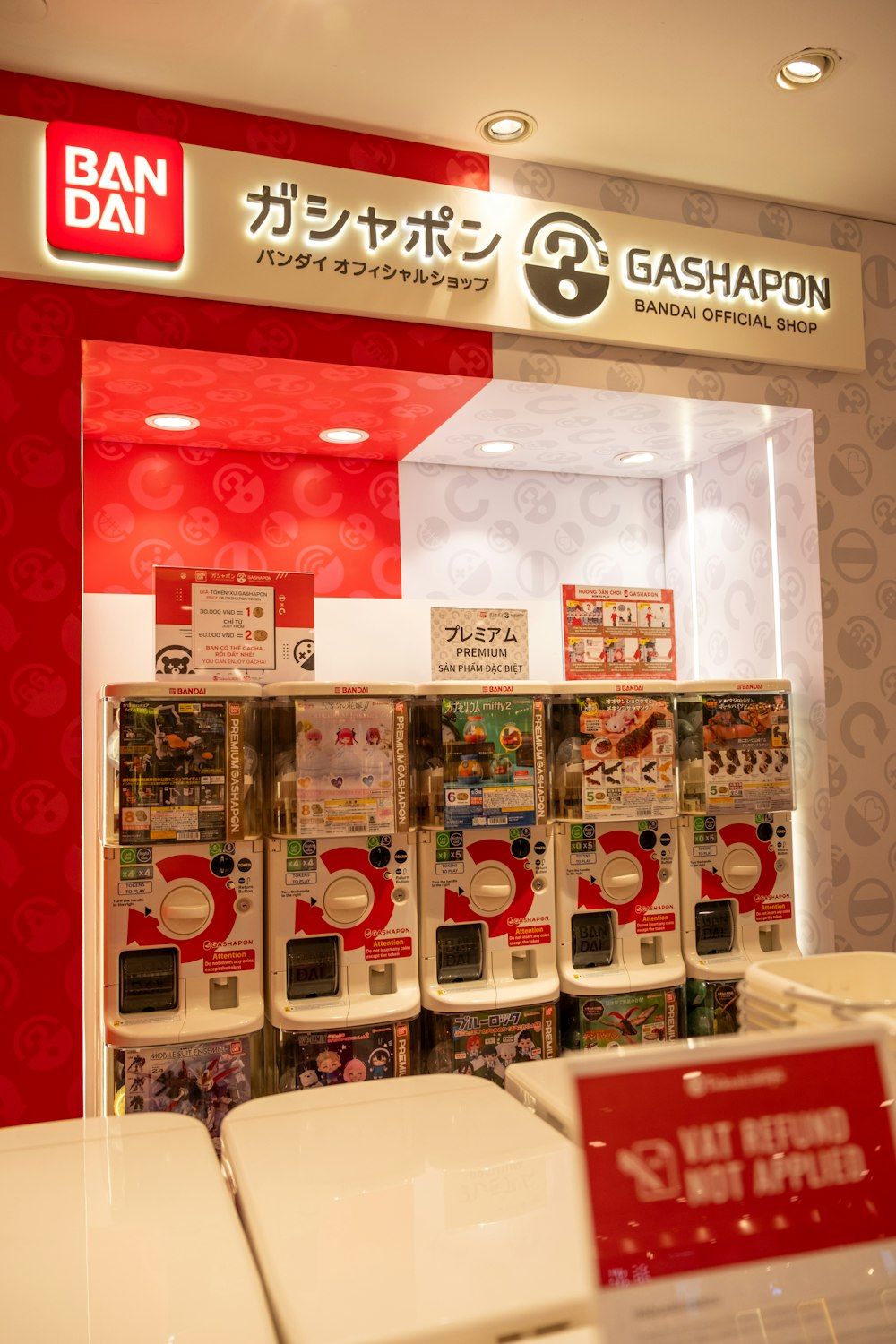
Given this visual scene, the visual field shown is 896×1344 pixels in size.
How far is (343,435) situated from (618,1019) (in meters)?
2.19

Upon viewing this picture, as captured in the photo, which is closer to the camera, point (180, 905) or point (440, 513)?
point (180, 905)

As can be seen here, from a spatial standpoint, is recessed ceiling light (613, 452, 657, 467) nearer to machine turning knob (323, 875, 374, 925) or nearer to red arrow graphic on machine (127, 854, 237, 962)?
machine turning knob (323, 875, 374, 925)

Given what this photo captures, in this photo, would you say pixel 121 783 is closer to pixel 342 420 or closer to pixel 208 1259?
pixel 342 420

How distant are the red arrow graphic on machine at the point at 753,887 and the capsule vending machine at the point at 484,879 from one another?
569 mm

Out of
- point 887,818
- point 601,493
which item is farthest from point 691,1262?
point 601,493

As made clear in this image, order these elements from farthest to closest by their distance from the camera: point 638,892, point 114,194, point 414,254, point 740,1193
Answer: point 638,892, point 414,254, point 114,194, point 740,1193

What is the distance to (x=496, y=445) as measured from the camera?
4.02 meters

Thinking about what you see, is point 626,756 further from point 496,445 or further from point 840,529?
point 496,445

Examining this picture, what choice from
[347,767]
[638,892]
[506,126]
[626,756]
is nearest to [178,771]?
[347,767]

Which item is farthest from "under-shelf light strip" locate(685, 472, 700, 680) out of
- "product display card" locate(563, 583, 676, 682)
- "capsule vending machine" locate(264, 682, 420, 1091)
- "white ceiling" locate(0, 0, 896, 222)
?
"capsule vending machine" locate(264, 682, 420, 1091)

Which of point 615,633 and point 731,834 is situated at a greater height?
point 615,633

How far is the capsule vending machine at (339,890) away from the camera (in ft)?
9.53

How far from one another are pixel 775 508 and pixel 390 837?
1932mm

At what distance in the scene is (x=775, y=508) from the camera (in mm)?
3896
